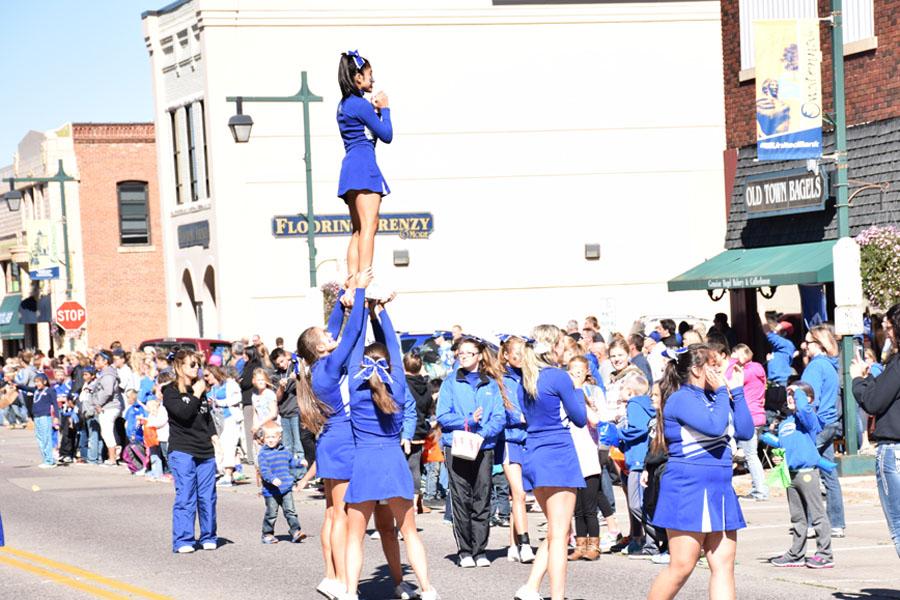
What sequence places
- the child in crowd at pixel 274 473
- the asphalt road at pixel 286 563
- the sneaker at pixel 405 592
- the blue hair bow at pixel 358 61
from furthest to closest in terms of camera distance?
the child in crowd at pixel 274 473, the asphalt road at pixel 286 563, the sneaker at pixel 405 592, the blue hair bow at pixel 358 61

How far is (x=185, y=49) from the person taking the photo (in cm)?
4316

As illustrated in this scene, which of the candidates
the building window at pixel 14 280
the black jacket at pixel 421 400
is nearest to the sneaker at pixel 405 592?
the black jacket at pixel 421 400

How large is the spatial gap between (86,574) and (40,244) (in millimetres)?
47825

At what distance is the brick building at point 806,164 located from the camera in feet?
70.1

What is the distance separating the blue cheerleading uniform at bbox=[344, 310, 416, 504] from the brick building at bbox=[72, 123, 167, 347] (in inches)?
1873

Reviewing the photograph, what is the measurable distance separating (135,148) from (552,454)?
49.4 m

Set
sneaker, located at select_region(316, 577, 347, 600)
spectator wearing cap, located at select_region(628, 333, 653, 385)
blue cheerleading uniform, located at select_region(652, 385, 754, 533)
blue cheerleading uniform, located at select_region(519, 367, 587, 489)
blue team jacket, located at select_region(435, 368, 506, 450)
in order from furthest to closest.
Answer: spectator wearing cap, located at select_region(628, 333, 653, 385), blue team jacket, located at select_region(435, 368, 506, 450), blue cheerleading uniform, located at select_region(519, 367, 587, 489), sneaker, located at select_region(316, 577, 347, 600), blue cheerleading uniform, located at select_region(652, 385, 754, 533)

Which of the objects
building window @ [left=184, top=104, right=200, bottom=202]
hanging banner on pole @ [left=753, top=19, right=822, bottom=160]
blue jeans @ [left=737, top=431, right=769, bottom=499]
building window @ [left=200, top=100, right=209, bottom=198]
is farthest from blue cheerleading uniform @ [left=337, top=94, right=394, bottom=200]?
building window @ [left=184, top=104, right=200, bottom=202]

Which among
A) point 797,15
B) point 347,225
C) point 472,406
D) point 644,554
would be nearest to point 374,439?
point 472,406

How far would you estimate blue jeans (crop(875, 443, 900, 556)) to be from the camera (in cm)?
952

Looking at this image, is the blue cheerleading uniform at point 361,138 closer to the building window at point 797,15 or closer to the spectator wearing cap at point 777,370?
the spectator wearing cap at point 777,370

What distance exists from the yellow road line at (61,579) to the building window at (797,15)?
13.2 meters

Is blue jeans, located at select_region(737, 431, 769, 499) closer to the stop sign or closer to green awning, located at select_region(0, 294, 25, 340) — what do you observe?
the stop sign

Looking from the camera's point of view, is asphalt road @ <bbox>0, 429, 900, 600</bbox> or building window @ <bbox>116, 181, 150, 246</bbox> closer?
asphalt road @ <bbox>0, 429, 900, 600</bbox>
